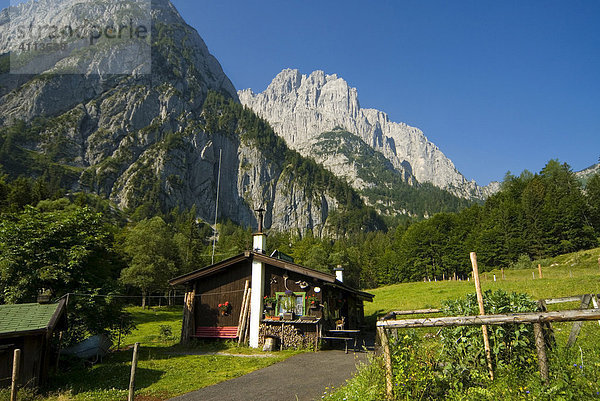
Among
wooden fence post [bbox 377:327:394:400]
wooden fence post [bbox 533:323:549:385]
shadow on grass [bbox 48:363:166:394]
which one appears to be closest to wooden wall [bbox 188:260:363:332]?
shadow on grass [bbox 48:363:166:394]

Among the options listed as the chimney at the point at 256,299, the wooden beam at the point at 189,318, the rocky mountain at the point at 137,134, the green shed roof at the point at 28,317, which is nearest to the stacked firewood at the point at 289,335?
the chimney at the point at 256,299

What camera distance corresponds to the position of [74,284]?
62.1 ft

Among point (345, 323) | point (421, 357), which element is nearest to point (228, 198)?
point (345, 323)

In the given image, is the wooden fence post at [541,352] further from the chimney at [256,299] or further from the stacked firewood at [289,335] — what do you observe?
the chimney at [256,299]

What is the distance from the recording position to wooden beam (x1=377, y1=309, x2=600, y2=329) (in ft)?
18.3

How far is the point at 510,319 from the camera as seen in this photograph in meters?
6.20

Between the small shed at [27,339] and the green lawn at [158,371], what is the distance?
73 centimetres

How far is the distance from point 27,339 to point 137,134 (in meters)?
166

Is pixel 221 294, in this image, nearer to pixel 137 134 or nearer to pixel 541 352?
pixel 541 352

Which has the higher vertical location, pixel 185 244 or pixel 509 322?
pixel 185 244

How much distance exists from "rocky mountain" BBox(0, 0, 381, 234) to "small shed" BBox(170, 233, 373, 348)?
118291mm

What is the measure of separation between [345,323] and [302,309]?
4.84m

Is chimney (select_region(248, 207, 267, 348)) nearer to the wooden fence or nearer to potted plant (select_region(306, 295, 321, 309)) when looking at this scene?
potted plant (select_region(306, 295, 321, 309))

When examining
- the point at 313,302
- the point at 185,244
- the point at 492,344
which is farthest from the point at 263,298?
the point at 185,244
